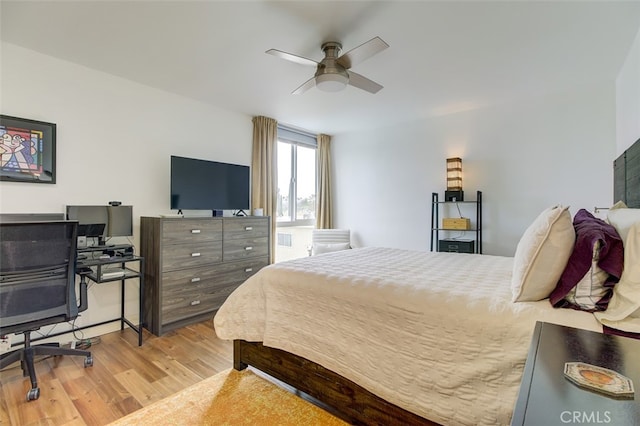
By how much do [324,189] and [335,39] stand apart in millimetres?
3267

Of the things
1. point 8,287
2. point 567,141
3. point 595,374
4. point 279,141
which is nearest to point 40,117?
point 8,287

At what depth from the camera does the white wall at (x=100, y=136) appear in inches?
103

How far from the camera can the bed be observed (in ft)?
4.18

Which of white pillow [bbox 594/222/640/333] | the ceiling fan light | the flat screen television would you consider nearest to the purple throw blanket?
white pillow [bbox 594/222/640/333]

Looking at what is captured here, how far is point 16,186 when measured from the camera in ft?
8.49

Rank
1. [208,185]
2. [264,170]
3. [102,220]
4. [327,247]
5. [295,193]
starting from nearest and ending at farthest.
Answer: [102,220]
[208,185]
[264,170]
[327,247]
[295,193]

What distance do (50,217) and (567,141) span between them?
5.38 meters

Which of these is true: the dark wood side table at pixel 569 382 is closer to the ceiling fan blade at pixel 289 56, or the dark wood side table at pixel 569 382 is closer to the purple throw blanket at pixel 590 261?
Answer: the purple throw blanket at pixel 590 261

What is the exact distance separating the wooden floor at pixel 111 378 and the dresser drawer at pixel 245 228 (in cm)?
117

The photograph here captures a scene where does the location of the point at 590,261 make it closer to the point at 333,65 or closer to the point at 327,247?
the point at 333,65

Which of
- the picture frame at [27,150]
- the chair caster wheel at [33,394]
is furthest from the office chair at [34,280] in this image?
the picture frame at [27,150]

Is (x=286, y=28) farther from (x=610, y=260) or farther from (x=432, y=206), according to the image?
(x=432, y=206)

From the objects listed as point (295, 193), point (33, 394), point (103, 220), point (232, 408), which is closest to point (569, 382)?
point (232, 408)

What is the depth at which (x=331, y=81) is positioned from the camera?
2465 millimetres
